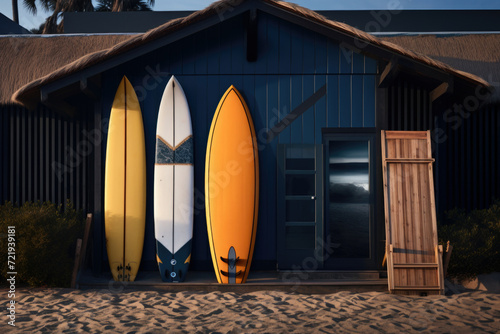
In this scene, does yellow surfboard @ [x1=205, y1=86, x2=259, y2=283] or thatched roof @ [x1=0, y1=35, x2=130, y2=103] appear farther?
thatched roof @ [x1=0, y1=35, x2=130, y2=103]

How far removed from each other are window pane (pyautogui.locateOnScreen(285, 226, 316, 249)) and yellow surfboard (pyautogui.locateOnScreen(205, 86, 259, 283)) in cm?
43

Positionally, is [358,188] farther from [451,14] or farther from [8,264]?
[8,264]

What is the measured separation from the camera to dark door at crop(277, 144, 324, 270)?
4504 millimetres

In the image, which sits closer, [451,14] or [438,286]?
[438,286]

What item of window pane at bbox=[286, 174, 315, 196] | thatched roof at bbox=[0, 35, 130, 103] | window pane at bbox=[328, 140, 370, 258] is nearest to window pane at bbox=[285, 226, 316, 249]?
window pane at bbox=[286, 174, 315, 196]

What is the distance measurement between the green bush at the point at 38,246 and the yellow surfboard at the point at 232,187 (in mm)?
1604

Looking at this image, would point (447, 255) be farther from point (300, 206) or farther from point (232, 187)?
point (232, 187)

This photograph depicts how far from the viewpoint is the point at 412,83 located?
185 inches

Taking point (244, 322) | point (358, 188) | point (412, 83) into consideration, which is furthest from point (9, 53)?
point (358, 188)

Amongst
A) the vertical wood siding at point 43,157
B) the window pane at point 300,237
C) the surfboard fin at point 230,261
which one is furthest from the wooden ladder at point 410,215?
the vertical wood siding at point 43,157

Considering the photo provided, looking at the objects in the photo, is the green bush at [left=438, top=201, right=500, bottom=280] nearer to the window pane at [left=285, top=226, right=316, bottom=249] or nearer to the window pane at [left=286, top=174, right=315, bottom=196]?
the window pane at [left=285, top=226, right=316, bottom=249]

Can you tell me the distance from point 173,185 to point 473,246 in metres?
3.41

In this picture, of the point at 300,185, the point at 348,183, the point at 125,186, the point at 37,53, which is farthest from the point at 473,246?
the point at 37,53

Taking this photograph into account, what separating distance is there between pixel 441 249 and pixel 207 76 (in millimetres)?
3190
